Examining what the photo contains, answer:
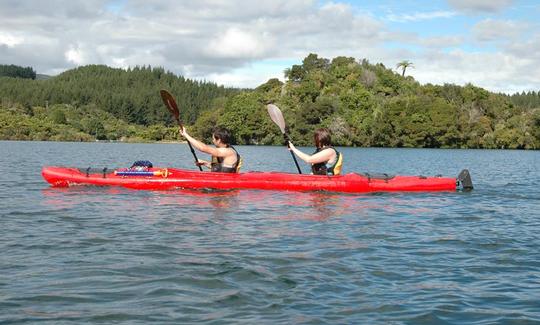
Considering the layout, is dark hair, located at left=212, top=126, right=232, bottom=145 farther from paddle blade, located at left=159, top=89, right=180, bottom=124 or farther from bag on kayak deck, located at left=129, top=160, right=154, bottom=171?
paddle blade, located at left=159, top=89, right=180, bottom=124

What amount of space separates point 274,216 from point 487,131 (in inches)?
2549

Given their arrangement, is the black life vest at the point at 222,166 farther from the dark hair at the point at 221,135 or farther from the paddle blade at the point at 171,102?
the paddle blade at the point at 171,102

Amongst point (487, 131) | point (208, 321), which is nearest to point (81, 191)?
point (208, 321)

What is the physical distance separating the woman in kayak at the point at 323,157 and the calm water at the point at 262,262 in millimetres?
1458

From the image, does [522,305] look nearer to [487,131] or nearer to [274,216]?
[274,216]

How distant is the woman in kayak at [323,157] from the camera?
13.2m

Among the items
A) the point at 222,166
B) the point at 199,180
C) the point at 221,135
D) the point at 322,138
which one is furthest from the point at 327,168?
the point at 199,180

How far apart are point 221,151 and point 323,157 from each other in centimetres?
216

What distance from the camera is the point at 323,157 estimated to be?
13.3 m

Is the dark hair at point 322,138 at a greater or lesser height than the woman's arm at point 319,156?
greater

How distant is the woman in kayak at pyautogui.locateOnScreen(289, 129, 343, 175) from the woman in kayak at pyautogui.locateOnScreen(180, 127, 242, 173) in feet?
4.14

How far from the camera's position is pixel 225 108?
8475 centimetres

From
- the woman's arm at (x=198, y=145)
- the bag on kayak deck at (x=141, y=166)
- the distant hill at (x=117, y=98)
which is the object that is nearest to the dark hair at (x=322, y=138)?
the woman's arm at (x=198, y=145)

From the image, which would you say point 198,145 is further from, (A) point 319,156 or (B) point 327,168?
(B) point 327,168
